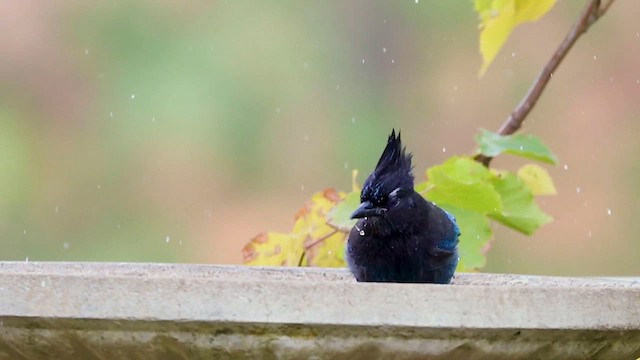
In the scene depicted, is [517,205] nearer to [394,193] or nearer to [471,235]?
[471,235]

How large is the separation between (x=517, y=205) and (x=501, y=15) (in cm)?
35

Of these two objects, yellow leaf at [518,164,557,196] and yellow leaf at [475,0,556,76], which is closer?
yellow leaf at [475,0,556,76]

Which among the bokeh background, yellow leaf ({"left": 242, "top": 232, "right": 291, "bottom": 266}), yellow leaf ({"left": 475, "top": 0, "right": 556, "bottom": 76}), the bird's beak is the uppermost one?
yellow leaf ({"left": 475, "top": 0, "right": 556, "bottom": 76})

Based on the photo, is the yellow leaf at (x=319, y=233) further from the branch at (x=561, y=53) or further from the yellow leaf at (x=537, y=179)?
the yellow leaf at (x=537, y=179)

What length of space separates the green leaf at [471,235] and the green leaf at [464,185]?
0.6 inches

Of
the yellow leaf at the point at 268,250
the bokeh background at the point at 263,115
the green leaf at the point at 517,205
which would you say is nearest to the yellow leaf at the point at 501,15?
the green leaf at the point at 517,205

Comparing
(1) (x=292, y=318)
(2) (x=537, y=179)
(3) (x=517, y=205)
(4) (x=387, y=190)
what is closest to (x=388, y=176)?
(4) (x=387, y=190)

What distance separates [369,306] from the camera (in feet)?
4.29

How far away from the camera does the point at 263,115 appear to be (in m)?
5.27

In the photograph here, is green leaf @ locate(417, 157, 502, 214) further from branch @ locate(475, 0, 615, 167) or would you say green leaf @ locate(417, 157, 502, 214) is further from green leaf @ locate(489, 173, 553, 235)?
branch @ locate(475, 0, 615, 167)

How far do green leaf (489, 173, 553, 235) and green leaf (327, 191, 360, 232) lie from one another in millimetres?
234

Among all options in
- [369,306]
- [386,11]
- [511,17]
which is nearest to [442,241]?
[511,17]

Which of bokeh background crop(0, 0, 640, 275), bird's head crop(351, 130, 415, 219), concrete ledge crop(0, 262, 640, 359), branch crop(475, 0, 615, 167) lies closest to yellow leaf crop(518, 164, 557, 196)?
branch crop(475, 0, 615, 167)

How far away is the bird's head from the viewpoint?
2094 mm
